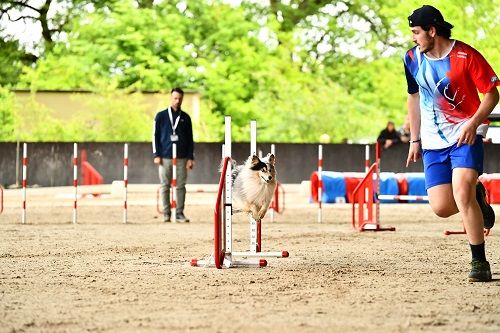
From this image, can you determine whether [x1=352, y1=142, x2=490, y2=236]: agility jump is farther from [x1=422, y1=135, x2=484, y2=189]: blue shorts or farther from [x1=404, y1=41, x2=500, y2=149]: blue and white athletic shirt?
[x1=404, y1=41, x2=500, y2=149]: blue and white athletic shirt

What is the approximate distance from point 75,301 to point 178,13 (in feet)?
154

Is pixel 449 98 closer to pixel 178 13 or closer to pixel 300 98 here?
pixel 300 98

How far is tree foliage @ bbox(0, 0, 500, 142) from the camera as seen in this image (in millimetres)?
47000

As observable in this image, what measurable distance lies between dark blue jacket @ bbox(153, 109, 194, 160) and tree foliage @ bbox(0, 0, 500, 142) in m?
24.9

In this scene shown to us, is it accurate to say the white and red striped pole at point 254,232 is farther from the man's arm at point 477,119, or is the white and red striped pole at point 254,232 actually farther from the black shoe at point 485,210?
the man's arm at point 477,119

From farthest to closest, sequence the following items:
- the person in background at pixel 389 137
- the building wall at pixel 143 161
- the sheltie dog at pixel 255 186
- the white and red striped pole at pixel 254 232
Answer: the building wall at pixel 143 161 → the person in background at pixel 389 137 → the sheltie dog at pixel 255 186 → the white and red striped pole at pixel 254 232

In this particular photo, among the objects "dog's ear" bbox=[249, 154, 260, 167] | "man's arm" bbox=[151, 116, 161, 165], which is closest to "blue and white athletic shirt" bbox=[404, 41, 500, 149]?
"dog's ear" bbox=[249, 154, 260, 167]

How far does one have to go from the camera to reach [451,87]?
30.3ft

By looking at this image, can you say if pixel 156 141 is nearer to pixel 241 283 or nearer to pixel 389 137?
pixel 241 283

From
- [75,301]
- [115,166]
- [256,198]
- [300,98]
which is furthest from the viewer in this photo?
[300,98]

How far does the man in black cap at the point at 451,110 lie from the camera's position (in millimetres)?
9156

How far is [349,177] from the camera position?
27.0 meters

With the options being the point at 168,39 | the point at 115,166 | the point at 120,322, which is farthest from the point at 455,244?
the point at 168,39

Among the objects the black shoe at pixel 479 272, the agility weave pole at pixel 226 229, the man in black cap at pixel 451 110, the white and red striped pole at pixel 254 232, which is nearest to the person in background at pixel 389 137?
the white and red striped pole at pixel 254 232
